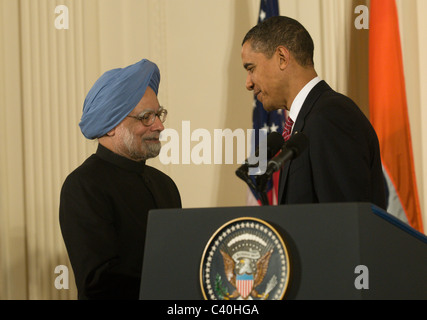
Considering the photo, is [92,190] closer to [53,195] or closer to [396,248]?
[396,248]

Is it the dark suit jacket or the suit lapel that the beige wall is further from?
the dark suit jacket

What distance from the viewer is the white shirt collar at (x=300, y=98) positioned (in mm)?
2873

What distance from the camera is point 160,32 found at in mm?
5598

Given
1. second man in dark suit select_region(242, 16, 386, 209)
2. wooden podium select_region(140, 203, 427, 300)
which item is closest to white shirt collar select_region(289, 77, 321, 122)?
second man in dark suit select_region(242, 16, 386, 209)

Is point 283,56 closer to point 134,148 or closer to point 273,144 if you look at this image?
point 134,148

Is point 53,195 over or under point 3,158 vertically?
under

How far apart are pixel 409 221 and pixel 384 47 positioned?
1402mm

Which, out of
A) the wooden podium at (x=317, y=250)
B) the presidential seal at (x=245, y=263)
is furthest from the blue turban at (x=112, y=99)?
the presidential seal at (x=245, y=263)

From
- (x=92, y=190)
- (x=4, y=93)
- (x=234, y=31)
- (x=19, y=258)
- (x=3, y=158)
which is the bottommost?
(x=19, y=258)

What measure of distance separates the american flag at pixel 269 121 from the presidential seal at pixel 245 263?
3.50 m

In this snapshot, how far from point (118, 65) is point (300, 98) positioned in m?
2.98

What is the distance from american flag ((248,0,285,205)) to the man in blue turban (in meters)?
1.94

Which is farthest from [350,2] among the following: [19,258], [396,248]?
[396,248]

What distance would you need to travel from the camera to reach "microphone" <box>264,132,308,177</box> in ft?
5.51
